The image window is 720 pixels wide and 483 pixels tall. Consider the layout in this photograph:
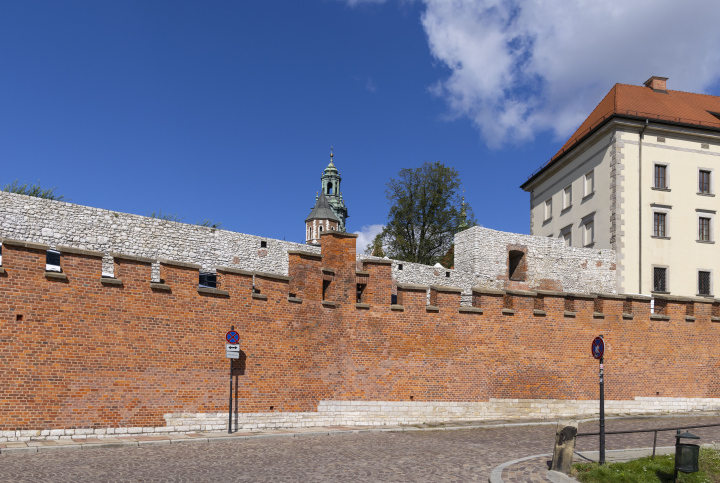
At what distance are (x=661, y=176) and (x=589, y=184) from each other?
363 cm

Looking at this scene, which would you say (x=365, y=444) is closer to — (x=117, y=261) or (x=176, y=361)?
(x=176, y=361)

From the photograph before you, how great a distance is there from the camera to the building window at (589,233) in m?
34.5

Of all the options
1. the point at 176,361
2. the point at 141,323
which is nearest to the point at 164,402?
the point at 176,361

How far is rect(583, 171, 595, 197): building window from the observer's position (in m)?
34.7

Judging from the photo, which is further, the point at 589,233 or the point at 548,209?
the point at 548,209

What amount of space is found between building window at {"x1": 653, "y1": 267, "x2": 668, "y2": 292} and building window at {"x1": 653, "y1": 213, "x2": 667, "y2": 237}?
1.80m

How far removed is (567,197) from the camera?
124 feet

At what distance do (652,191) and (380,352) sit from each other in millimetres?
21699

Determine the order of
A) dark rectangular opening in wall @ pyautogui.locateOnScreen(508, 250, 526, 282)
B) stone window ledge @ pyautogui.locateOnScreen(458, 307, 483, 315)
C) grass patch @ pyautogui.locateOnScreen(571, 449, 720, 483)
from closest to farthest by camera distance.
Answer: grass patch @ pyautogui.locateOnScreen(571, 449, 720, 483) → stone window ledge @ pyautogui.locateOnScreen(458, 307, 483, 315) → dark rectangular opening in wall @ pyautogui.locateOnScreen(508, 250, 526, 282)

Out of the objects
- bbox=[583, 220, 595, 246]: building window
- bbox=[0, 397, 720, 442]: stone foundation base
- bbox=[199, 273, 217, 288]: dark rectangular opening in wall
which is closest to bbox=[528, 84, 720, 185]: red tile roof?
bbox=[583, 220, 595, 246]: building window

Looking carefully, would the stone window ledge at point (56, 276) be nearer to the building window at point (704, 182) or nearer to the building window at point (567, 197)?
the building window at point (567, 197)

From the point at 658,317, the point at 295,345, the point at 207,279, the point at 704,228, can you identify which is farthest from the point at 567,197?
the point at 295,345

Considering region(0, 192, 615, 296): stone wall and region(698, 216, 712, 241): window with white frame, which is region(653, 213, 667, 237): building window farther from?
region(0, 192, 615, 296): stone wall

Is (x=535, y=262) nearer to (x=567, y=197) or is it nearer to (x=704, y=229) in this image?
(x=567, y=197)
